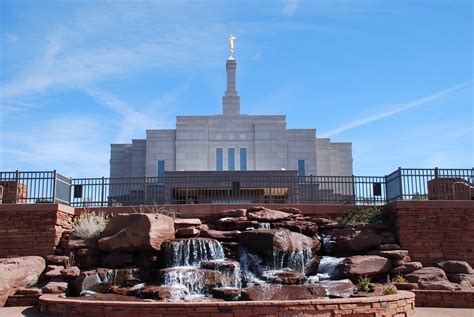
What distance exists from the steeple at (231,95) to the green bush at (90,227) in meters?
31.3

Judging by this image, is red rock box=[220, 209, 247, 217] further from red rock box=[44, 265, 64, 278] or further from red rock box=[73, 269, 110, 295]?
red rock box=[44, 265, 64, 278]

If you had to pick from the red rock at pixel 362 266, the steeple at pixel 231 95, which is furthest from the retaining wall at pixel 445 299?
the steeple at pixel 231 95

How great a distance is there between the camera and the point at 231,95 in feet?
156

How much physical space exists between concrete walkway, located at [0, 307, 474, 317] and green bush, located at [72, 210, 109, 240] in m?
3.09

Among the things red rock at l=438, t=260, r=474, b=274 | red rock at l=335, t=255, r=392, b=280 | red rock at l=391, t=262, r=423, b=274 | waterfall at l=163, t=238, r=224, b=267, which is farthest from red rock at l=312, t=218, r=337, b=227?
waterfall at l=163, t=238, r=224, b=267

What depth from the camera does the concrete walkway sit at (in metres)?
11.2

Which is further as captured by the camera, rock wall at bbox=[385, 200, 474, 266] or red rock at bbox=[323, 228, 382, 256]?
rock wall at bbox=[385, 200, 474, 266]

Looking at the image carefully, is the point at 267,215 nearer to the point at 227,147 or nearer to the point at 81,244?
the point at 81,244

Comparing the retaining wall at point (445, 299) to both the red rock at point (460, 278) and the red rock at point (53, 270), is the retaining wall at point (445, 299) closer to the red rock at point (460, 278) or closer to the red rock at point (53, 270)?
the red rock at point (460, 278)

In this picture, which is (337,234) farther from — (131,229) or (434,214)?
(131,229)

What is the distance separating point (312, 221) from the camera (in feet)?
53.1

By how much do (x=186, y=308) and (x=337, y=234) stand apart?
6577 millimetres

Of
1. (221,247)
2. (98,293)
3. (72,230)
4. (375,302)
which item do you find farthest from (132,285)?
(375,302)

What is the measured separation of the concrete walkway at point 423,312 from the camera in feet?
36.8
